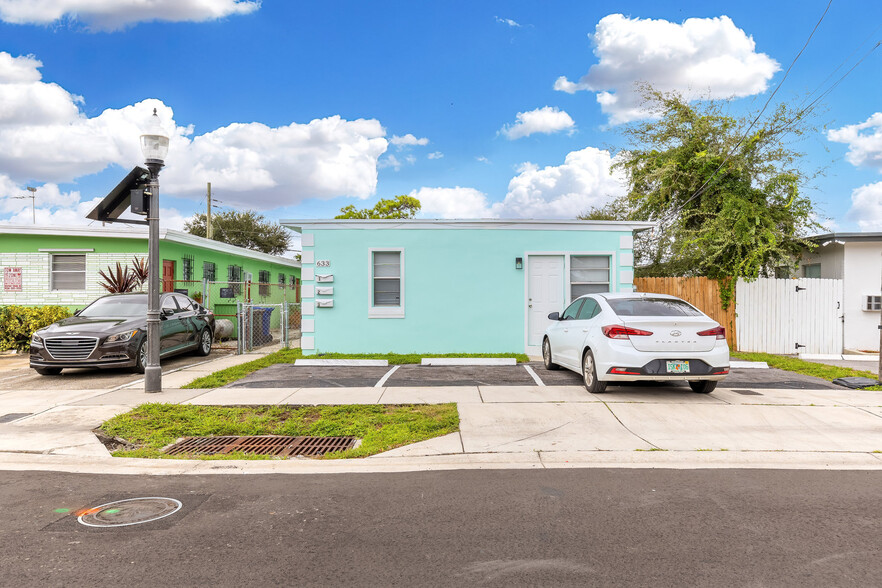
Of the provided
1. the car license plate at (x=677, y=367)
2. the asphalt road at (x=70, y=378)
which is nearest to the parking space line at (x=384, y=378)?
the car license plate at (x=677, y=367)

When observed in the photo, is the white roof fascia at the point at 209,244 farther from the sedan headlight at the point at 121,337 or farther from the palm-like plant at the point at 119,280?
the sedan headlight at the point at 121,337

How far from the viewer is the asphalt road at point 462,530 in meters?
3.09

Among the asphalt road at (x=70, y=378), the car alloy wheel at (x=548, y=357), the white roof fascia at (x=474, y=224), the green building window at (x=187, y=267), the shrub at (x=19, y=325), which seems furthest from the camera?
the green building window at (x=187, y=267)

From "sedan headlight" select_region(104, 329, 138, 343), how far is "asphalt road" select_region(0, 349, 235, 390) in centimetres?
69

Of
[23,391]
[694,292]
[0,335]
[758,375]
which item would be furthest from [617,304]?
[0,335]

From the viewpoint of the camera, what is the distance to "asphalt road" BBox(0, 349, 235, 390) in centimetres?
932

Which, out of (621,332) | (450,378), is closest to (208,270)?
(450,378)

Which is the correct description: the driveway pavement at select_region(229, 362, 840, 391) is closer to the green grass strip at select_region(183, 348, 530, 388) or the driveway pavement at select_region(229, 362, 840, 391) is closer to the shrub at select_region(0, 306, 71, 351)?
the green grass strip at select_region(183, 348, 530, 388)

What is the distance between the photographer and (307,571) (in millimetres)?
3117

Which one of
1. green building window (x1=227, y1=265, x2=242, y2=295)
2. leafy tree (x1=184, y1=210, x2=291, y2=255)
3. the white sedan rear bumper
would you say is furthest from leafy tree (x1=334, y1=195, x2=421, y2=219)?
the white sedan rear bumper

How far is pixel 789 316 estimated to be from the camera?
14172 millimetres

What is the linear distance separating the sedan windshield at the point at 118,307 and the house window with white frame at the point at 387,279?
4771 mm

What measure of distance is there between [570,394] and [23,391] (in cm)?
850

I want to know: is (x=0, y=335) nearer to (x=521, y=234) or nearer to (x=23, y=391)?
(x=23, y=391)
